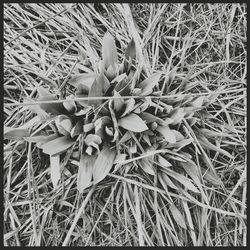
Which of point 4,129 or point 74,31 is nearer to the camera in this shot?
point 4,129

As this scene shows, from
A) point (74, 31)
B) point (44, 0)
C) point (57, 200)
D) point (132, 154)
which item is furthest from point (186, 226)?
Result: point (44, 0)

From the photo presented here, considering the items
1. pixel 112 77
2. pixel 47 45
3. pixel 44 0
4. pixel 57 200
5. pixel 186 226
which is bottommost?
pixel 186 226

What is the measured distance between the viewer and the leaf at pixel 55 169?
99 cm

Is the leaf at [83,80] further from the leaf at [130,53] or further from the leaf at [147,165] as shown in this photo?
the leaf at [147,165]

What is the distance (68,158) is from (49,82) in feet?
0.88

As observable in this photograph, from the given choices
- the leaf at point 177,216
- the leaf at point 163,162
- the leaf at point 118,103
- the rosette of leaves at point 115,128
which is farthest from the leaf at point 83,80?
the leaf at point 177,216

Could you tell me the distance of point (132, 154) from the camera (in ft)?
3.33

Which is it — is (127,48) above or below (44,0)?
below

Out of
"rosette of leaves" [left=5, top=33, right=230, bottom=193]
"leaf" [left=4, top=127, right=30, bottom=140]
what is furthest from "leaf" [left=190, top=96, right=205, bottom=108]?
"leaf" [left=4, top=127, right=30, bottom=140]

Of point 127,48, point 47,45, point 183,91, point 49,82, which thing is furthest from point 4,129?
point 183,91

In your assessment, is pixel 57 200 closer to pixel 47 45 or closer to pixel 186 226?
pixel 186 226

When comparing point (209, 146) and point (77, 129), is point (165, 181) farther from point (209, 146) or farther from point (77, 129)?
point (77, 129)

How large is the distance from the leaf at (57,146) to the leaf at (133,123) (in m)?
0.17

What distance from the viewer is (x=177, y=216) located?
102 cm
